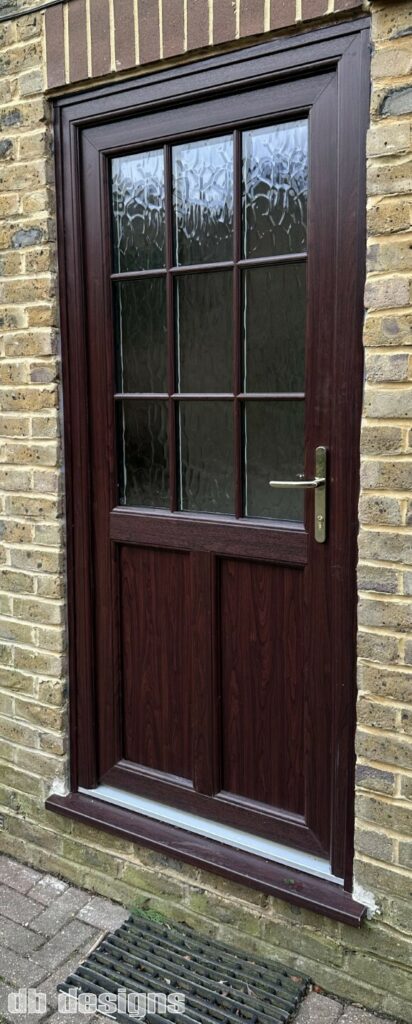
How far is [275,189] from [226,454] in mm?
780

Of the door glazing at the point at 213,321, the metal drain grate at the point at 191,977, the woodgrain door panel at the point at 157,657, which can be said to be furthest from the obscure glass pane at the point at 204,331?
the metal drain grate at the point at 191,977

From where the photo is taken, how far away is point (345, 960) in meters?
2.27

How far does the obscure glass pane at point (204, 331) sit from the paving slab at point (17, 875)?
180cm

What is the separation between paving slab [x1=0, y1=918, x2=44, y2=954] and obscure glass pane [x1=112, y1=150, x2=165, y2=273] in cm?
213

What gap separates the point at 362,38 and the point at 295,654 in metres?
1.67

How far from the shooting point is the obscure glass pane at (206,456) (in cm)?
249

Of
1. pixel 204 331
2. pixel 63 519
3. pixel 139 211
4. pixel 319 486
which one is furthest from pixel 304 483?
pixel 139 211

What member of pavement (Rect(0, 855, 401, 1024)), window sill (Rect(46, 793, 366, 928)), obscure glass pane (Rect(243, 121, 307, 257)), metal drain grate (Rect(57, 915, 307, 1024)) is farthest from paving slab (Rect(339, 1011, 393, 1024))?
obscure glass pane (Rect(243, 121, 307, 257))

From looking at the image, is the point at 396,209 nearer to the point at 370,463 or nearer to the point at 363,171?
the point at 363,171

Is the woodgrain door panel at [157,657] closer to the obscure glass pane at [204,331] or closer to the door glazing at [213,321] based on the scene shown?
the door glazing at [213,321]

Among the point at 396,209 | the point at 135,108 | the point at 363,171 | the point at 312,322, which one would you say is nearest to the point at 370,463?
the point at 312,322

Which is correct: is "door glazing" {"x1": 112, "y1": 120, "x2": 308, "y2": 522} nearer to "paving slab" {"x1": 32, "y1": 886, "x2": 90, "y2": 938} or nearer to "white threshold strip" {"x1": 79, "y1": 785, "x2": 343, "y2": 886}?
"white threshold strip" {"x1": 79, "y1": 785, "x2": 343, "y2": 886}

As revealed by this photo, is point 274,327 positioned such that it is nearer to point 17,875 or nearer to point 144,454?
point 144,454

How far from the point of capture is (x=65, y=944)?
248cm
